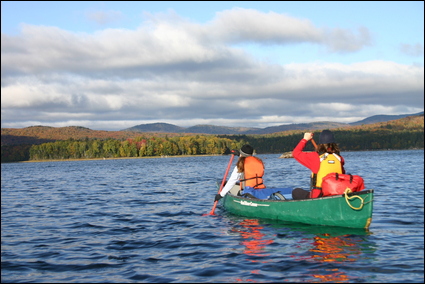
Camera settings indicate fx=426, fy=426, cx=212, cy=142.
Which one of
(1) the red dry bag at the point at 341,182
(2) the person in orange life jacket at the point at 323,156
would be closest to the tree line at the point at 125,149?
(2) the person in orange life jacket at the point at 323,156

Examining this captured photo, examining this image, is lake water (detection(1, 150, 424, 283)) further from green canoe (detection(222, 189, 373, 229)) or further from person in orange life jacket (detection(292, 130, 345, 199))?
person in orange life jacket (detection(292, 130, 345, 199))

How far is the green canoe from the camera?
12562 mm

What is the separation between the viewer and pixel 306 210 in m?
13.9

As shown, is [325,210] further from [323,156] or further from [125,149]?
[125,149]

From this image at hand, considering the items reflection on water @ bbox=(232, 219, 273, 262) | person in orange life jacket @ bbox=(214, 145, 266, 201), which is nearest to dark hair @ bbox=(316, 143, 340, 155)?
reflection on water @ bbox=(232, 219, 273, 262)

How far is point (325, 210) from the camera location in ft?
43.7

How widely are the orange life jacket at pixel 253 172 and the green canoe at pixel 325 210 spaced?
4.15 ft

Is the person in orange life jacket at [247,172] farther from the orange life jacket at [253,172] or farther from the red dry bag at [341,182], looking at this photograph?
the red dry bag at [341,182]

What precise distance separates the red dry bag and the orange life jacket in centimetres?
450

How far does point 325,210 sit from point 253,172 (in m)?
A: 4.43

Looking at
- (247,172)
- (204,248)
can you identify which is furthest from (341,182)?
(247,172)

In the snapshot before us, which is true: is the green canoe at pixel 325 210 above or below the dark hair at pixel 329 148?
below

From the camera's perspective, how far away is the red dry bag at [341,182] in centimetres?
1259

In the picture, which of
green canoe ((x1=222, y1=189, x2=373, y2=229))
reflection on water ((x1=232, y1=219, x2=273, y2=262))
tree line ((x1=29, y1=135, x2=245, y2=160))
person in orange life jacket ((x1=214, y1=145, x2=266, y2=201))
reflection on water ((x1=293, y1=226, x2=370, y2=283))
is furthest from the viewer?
tree line ((x1=29, y1=135, x2=245, y2=160))
